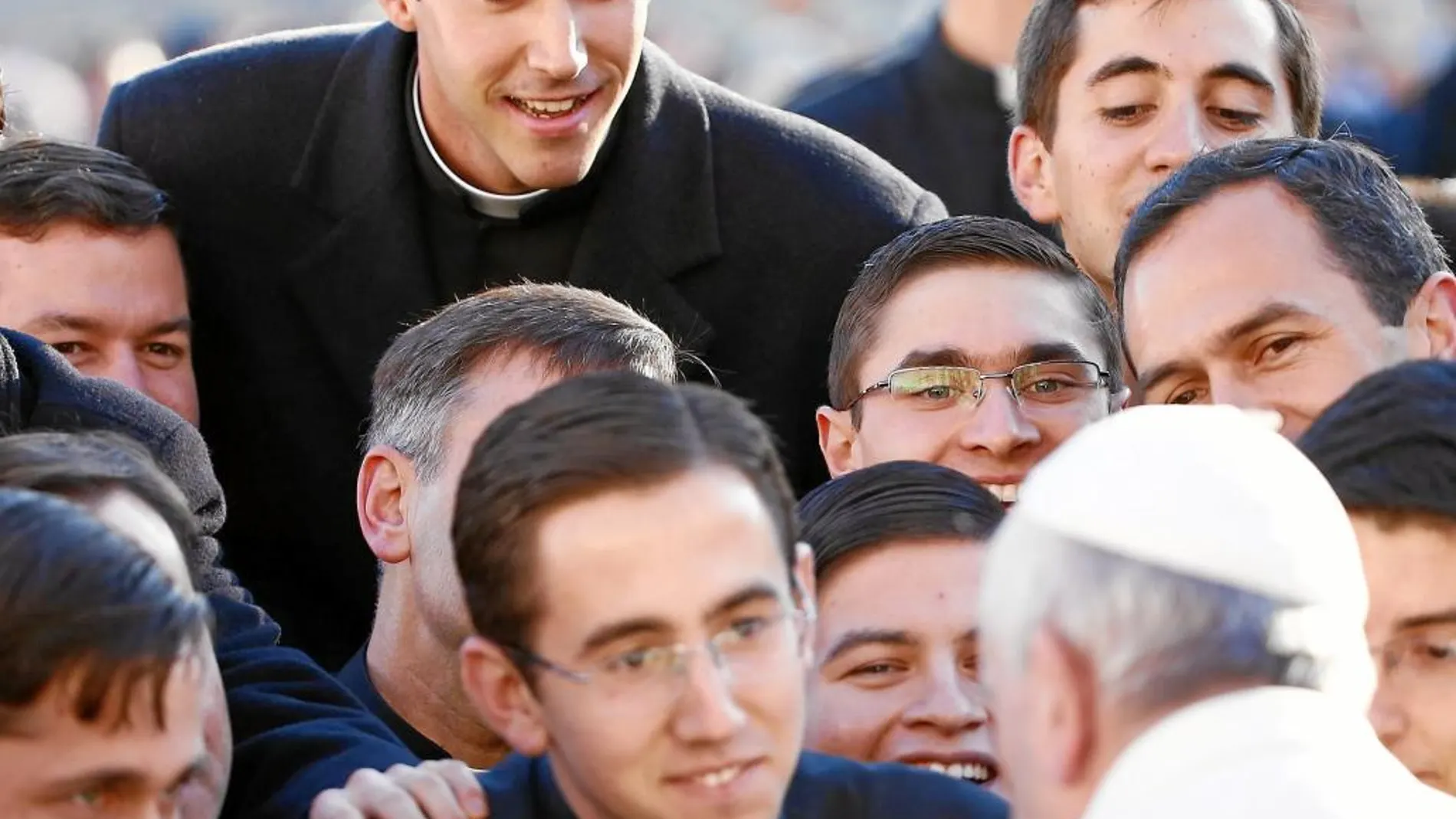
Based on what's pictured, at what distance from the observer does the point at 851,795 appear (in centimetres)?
280

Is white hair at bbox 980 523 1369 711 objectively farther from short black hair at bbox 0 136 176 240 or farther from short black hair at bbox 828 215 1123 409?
short black hair at bbox 0 136 176 240

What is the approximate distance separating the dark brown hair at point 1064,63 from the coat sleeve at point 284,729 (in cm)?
194

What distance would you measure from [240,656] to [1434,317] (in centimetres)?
181

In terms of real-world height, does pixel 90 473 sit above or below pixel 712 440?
below

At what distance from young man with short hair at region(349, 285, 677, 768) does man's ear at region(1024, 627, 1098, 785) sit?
1.51 meters

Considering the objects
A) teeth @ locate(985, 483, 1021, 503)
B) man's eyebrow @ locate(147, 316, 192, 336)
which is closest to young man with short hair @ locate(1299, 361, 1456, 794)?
teeth @ locate(985, 483, 1021, 503)

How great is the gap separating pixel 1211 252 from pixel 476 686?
1496mm

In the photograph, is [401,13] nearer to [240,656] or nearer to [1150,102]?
[1150,102]

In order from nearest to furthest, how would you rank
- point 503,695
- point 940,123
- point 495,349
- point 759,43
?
1. point 503,695
2. point 495,349
3. point 940,123
4. point 759,43

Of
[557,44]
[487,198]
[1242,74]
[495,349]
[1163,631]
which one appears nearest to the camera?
[1163,631]

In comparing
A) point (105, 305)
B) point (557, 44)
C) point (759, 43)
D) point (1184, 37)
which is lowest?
point (105, 305)

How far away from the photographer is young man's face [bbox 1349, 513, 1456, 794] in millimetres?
2762

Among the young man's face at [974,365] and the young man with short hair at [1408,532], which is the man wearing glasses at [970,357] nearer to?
the young man's face at [974,365]

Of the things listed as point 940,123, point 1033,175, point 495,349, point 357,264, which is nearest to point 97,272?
point 357,264
